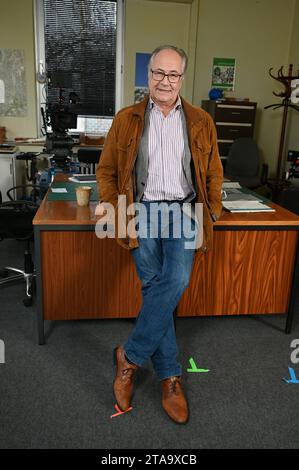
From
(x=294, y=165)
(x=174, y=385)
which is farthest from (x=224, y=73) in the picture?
(x=174, y=385)

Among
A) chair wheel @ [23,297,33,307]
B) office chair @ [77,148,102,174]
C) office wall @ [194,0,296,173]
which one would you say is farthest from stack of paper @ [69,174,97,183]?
office wall @ [194,0,296,173]

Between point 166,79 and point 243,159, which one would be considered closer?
point 166,79

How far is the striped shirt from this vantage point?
177 cm

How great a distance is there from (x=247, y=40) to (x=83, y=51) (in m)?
2.02

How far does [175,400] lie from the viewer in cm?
174

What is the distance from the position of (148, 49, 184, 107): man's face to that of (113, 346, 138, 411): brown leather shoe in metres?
1.11

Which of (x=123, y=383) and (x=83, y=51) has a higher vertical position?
(x=83, y=51)

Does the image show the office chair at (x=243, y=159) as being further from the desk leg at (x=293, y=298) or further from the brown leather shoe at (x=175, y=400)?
the brown leather shoe at (x=175, y=400)

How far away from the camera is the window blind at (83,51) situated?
4.96 meters

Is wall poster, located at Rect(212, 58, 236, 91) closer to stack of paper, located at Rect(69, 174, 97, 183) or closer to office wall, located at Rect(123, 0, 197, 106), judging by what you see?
office wall, located at Rect(123, 0, 197, 106)

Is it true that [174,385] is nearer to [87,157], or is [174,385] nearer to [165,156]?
[165,156]

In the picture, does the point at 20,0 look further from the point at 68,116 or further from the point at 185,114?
the point at 185,114

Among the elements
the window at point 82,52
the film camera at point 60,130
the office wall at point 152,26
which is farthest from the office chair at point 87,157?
the office wall at point 152,26

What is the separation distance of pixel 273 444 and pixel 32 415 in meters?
0.96
